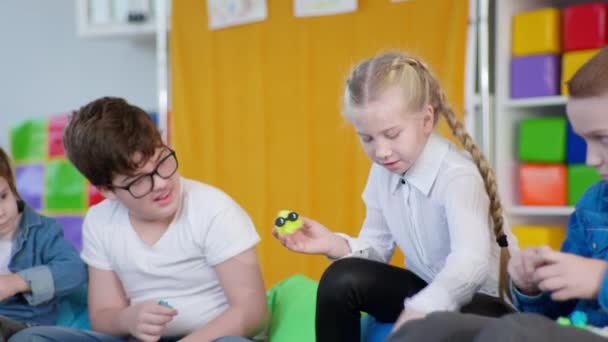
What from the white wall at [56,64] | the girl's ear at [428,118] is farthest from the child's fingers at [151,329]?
the white wall at [56,64]

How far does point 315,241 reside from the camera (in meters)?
1.22

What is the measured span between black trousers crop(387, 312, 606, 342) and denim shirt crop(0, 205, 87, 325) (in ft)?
2.94

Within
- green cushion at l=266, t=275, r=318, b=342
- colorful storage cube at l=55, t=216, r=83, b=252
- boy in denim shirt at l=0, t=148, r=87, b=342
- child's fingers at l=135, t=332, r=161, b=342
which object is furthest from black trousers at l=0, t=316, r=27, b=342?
colorful storage cube at l=55, t=216, r=83, b=252

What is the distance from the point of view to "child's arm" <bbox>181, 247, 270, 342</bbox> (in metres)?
1.24

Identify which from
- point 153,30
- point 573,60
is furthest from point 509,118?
point 153,30

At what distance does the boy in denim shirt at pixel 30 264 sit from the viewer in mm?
1417

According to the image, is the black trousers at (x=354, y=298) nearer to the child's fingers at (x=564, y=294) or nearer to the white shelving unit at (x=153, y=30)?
the child's fingers at (x=564, y=294)

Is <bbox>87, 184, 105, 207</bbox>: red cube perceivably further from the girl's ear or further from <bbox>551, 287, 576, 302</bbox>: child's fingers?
<bbox>551, 287, 576, 302</bbox>: child's fingers

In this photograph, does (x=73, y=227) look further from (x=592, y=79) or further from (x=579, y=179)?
(x=592, y=79)

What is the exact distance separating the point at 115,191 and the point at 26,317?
359 mm

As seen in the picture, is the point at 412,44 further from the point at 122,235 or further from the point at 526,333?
the point at 526,333

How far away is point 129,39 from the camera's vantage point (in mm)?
3020

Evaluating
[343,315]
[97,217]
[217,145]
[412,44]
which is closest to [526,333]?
[343,315]

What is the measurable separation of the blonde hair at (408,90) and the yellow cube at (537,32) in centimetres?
112
